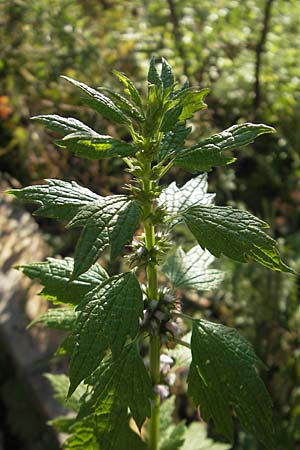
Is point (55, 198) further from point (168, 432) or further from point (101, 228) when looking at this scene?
point (168, 432)

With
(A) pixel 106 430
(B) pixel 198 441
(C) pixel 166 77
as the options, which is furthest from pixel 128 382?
(B) pixel 198 441

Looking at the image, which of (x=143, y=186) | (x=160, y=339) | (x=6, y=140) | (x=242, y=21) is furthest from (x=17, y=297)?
(x=242, y=21)

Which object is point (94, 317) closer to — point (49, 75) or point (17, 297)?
point (17, 297)

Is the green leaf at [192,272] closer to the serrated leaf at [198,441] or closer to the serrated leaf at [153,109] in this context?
the serrated leaf at [153,109]

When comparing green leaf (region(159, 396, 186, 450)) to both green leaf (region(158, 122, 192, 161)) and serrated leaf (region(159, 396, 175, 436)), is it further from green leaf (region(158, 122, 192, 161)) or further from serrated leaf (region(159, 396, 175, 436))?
Result: green leaf (region(158, 122, 192, 161))

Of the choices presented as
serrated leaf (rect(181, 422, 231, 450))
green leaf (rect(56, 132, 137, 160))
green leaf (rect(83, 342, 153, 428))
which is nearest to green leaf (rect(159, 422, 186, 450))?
serrated leaf (rect(181, 422, 231, 450))
